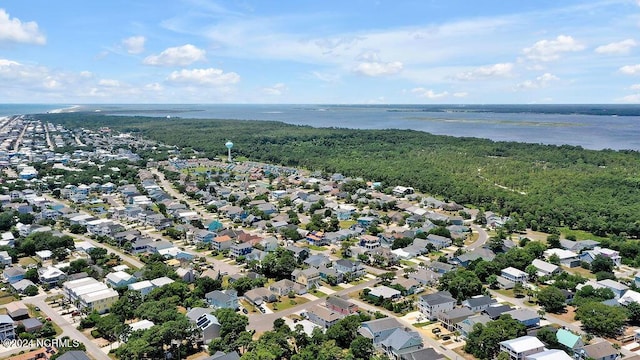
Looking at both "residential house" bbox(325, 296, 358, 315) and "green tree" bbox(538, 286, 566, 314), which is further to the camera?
"green tree" bbox(538, 286, 566, 314)

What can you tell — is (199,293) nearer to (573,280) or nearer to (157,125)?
(573,280)

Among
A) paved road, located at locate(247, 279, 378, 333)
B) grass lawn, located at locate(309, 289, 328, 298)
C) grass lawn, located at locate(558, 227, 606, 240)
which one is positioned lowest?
grass lawn, located at locate(309, 289, 328, 298)

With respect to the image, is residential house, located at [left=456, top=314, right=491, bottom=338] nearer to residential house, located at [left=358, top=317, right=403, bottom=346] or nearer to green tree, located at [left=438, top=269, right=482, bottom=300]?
residential house, located at [left=358, top=317, right=403, bottom=346]

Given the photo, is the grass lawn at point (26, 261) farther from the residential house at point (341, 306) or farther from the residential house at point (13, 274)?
the residential house at point (341, 306)

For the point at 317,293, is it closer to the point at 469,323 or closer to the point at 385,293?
the point at 385,293

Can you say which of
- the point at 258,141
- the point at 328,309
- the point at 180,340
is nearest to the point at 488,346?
the point at 328,309

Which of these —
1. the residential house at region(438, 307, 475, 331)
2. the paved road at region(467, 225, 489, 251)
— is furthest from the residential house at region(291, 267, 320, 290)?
the paved road at region(467, 225, 489, 251)

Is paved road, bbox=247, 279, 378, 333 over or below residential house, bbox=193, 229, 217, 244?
below
